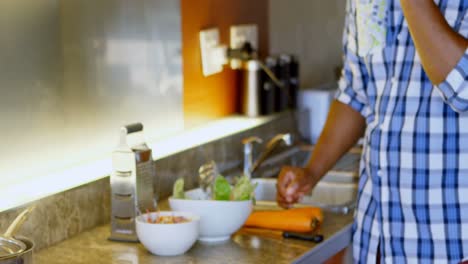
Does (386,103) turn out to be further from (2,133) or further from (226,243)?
(2,133)

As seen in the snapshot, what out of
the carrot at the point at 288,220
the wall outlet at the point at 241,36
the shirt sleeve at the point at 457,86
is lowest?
the carrot at the point at 288,220

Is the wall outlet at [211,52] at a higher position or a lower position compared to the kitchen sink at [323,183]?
higher

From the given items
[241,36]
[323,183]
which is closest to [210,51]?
[241,36]

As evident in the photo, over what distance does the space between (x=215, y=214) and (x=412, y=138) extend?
1.55 feet

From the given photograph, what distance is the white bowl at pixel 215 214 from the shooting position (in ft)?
6.66

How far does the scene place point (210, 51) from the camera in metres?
2.93

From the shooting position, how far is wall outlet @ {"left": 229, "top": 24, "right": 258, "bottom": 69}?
309 centimetres

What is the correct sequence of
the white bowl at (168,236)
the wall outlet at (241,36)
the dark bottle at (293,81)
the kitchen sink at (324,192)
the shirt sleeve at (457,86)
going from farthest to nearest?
the dark bottle at (293,81) < the wall outlet at (241,36) < the kitchen sink at (324,192) < the white bowl at (168,236) < the shirt sleeve at (457,86)

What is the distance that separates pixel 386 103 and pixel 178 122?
93 centimetres

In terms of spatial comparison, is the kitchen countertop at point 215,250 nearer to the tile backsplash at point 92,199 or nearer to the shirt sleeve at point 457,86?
the tile backsplash at point 92,199

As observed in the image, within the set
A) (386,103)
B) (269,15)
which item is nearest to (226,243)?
(386,103)

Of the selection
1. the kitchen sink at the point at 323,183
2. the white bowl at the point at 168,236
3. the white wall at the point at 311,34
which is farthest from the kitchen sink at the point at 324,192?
the white wall at the point at 311,34

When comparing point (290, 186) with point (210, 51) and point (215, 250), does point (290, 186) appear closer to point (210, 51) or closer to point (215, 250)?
point (215, 250)

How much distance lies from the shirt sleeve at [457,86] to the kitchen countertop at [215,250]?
480 mm
